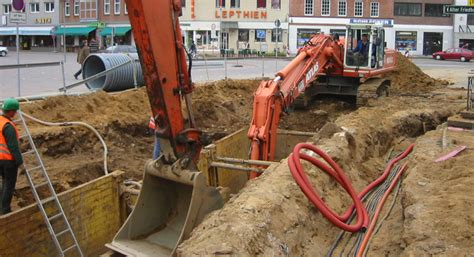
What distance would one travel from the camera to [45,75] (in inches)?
858

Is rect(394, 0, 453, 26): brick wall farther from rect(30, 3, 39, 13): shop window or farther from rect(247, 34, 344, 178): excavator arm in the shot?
rect(247, 34, 344, 178): excavator arm

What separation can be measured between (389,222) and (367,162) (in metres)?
2.90

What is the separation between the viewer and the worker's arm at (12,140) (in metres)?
6.81

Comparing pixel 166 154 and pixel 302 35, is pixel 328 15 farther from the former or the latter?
pixel 166 154

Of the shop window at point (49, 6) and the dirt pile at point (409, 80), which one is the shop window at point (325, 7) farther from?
the dirt pile at point (409, 80)

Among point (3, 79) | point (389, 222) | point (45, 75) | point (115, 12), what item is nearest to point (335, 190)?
point (389, 222)

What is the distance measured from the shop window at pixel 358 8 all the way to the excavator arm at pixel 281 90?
44.4m

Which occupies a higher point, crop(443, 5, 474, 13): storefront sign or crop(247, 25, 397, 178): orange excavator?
crop(443, 5, 474, 13): storefront sign

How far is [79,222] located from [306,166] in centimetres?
338

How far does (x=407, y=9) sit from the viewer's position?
5756cm

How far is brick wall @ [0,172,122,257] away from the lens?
671cm

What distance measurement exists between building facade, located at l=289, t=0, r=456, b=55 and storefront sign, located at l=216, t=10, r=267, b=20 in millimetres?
3245

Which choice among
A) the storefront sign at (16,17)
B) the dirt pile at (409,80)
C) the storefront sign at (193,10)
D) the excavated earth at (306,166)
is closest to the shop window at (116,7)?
the storefront sign at (193,10)

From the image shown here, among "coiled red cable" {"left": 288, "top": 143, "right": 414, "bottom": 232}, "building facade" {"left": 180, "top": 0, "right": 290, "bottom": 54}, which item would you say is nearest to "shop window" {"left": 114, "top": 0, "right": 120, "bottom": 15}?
"building facade" {"left": 180, "top": 0, "right": 290, "bottom": 54}
